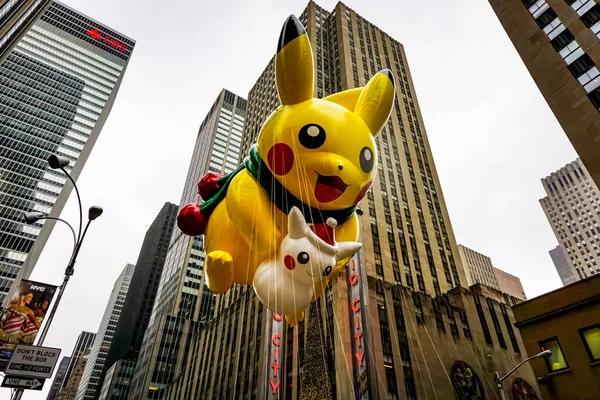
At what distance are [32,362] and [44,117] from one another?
108 metres

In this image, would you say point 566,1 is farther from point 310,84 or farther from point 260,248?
point 260,248

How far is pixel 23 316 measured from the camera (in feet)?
33.2

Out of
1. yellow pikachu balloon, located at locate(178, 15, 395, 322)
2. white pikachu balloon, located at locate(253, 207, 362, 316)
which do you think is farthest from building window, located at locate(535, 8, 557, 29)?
white pikachu balloon, located at locate(253, 207, 362, 316)

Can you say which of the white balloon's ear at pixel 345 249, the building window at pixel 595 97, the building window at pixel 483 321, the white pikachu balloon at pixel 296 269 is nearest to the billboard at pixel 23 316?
the white pikachu balloon at pixel 296 269

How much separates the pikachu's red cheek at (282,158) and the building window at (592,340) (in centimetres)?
1697

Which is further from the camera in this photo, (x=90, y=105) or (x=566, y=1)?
(x=90, y=105)

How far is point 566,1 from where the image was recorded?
27.5 metres

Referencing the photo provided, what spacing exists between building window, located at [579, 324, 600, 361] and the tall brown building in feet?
43.7

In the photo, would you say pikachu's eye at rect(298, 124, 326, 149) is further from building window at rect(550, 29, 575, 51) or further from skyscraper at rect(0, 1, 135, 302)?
skyscraper at rect(0, 1, 135, 302)

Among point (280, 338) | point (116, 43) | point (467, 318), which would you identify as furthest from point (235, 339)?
point (116, 43)

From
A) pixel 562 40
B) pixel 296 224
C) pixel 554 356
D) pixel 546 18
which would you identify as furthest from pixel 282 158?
pixel 546 18

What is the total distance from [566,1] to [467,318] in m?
27.6

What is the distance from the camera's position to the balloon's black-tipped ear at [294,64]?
544cm

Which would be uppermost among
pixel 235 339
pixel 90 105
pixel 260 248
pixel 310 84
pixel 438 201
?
pixel 90 105
